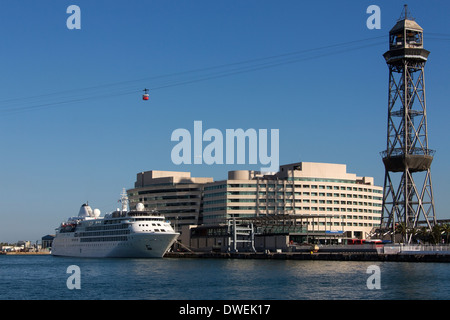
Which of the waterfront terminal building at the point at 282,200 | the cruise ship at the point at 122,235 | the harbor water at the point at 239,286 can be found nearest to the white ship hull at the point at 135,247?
the cruise ship at the point at 122,235

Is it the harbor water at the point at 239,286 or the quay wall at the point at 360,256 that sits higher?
the harbor water at the point at 239,286

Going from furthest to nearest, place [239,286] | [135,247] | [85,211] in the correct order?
[85,211] < [135,247] < [239,286]

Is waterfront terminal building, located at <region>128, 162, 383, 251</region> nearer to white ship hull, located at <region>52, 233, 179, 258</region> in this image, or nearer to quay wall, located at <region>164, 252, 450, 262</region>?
white ship hull, located at <region>52, 233, 179, 258</region>

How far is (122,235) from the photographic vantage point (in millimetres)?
144000

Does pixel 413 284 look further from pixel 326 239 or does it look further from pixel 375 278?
pixel 326 239

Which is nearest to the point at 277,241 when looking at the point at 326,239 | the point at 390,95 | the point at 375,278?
the point at 326,239

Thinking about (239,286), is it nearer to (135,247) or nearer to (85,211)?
(135,247)

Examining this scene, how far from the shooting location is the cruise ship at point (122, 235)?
139 metres

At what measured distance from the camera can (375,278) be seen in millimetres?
73625

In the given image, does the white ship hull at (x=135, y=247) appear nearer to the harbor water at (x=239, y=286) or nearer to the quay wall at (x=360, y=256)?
the quay wall at (x=360, y=256)

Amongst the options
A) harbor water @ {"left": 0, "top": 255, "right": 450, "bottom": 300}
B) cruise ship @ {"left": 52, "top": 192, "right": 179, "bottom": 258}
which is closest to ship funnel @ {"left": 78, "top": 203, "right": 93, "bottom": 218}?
cruise ship @ {"left": 52, "top": 192, "right": 179, "bottom": 258}

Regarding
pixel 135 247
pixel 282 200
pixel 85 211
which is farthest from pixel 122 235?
pixel 282 200

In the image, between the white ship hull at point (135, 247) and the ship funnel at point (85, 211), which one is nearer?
the white ship hull at point (135, 247)
